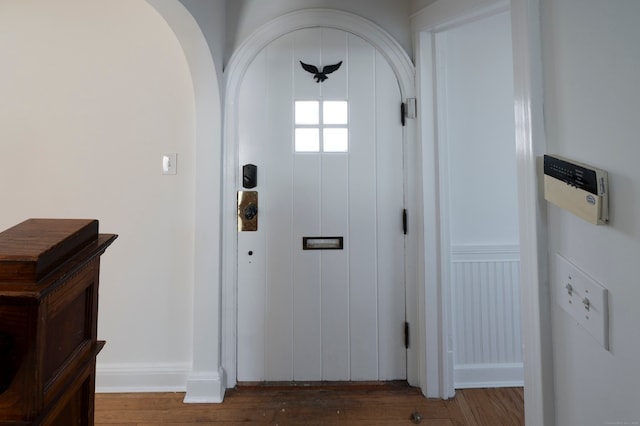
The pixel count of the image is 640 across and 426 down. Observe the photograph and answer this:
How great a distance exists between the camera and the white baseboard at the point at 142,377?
1814 mm

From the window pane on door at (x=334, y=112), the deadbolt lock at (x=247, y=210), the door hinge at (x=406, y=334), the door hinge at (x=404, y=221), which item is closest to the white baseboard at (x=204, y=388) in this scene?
the deadbolt lock at (x=247, y=210)

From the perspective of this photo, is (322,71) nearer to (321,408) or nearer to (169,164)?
(169,164)

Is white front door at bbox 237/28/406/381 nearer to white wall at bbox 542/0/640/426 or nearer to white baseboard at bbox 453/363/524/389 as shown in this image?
white baseboard at bbox 453/363/524/389

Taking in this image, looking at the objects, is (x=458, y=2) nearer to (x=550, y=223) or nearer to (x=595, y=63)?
(x=595, y=63)

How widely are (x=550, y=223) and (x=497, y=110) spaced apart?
3.84 ft

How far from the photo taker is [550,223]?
898 millimetres

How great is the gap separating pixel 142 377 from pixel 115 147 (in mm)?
1307

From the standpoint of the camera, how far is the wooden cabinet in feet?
1.65

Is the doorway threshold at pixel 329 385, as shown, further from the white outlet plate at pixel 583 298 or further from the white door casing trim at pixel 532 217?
the white outlet plate at pixel 583 298

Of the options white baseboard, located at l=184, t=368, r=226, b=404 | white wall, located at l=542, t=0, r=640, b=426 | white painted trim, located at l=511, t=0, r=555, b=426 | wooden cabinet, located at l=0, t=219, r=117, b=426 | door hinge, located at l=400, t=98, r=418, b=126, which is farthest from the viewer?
door hinge, located at l=400, t=98, r=418, b=126

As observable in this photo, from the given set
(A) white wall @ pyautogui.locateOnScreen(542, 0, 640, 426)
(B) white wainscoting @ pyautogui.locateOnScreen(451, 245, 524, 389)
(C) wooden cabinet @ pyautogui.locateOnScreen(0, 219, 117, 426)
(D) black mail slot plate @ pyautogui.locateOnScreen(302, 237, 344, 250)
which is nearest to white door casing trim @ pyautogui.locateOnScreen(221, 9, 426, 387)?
(B) white wainscoting @ pyautogui.locateOnScreen(451, 245, 524, 389)

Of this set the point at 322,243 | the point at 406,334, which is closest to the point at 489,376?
the point at 406,334

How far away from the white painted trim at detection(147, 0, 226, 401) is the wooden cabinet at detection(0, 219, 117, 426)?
40.9 inches

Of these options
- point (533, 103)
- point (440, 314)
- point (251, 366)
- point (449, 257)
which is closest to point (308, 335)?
point (251, 366)
